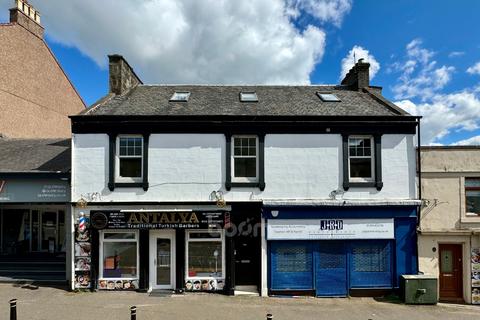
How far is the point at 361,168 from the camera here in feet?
41.7

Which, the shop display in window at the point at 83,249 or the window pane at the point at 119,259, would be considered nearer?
the shop display in window at the point at 83,249

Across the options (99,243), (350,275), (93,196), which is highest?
(93,196)

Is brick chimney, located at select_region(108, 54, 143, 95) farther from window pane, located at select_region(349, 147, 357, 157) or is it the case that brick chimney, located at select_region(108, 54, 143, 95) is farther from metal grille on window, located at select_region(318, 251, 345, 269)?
metal grille on window, located at select_region(318, 251, 345, 269)

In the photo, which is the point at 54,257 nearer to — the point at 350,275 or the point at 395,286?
the point at 350,275

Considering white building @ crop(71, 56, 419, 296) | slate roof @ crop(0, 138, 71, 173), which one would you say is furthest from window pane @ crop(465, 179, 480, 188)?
slate roof @ crop(0, 138, 71, 173)

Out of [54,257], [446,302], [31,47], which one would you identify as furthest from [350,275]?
[31,47]

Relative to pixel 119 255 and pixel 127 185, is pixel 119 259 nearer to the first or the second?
pixel 119 255

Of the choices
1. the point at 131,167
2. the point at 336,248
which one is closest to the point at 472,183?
the point at 336,248

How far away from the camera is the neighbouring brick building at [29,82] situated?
67.0ft

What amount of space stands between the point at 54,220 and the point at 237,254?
1188 cm

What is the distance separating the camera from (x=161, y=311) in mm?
10141

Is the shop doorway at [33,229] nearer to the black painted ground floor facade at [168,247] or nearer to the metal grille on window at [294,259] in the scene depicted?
the black painted ground floor facade at [168,247]

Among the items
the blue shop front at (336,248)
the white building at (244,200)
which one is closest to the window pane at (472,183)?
the white building at (244,200)

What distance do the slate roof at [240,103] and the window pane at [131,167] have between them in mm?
1704
